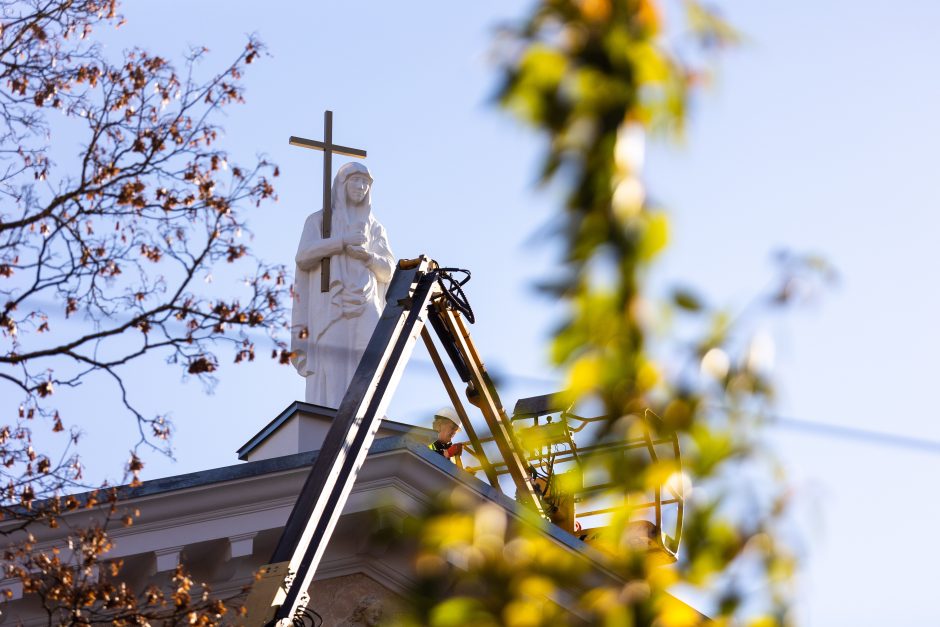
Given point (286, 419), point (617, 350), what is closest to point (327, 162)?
point (286, 419)

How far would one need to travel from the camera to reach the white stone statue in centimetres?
1858

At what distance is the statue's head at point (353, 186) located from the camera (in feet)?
65.2

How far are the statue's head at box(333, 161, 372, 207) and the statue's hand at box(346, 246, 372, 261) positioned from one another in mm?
845

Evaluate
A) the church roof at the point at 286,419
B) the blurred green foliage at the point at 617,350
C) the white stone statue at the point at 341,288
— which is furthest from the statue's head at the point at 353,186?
the blurred green foliage at the point at 617,350

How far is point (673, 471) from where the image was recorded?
12.7 feet

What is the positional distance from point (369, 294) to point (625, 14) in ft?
50.9

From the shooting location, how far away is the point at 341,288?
19.1 metres

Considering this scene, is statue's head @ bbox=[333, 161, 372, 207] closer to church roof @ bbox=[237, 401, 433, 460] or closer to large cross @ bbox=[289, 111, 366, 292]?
large cross @ bbox=[289, 111, 366, 292]

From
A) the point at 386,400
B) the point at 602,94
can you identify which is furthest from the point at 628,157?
the point at 386,400

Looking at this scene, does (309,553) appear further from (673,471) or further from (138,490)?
(673,471)

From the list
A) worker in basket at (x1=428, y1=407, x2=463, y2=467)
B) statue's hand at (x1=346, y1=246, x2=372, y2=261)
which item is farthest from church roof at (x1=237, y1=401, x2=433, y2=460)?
statue's hand at (x1=346, y1=246, x2=372, y2=261)

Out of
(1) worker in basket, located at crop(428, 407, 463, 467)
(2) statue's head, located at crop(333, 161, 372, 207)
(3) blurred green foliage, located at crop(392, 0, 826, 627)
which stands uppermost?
(2) statue's head, located at crop(333, 161, 372, 207)

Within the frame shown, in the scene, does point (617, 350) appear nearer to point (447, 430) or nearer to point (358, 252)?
point (447, 430)

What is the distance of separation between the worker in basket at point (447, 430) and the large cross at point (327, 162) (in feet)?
13.8
